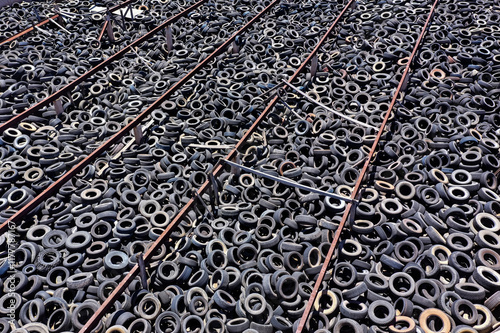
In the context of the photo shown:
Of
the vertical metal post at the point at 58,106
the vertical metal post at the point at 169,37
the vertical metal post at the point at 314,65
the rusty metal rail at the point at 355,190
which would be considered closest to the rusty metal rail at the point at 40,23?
the vertical metal post at the point at 169,37

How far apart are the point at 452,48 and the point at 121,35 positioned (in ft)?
35.2

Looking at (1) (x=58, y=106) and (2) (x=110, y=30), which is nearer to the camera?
(1) (x=58, y=106)

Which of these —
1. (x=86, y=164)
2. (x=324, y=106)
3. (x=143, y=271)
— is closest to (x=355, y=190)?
(x=324, y=106)

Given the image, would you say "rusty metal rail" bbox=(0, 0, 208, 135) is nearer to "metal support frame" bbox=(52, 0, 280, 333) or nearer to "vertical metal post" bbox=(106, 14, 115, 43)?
"vertical metal post" bbox=(106, 14, 115, 43)

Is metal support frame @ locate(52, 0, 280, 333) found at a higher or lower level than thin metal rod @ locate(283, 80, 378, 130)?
higher

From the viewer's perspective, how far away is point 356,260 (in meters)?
6.78

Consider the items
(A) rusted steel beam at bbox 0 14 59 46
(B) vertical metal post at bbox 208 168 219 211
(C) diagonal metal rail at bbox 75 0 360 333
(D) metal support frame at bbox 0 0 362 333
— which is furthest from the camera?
(A) rusted steel beam at bbox 0 14 59 46

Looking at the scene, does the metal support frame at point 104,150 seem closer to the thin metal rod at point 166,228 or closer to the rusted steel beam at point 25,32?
the thin metal rod at point 166,228

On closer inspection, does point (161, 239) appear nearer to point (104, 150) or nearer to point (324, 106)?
point (104, 150)

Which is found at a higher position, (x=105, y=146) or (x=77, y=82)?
(x=77, y=82)

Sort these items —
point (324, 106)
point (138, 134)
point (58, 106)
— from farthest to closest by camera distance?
point (58, 106) < point (324, 106) < point (138, 134)

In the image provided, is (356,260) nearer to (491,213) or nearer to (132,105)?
(491,213)

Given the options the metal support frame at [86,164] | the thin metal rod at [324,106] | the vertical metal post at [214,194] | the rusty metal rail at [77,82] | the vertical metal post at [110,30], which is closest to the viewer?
the metal support frame at [86,164]

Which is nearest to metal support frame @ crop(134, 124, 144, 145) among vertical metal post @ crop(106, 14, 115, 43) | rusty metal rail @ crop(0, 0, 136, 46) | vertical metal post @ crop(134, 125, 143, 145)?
vertical metal post @ crop(134, 125, 143, 145)
